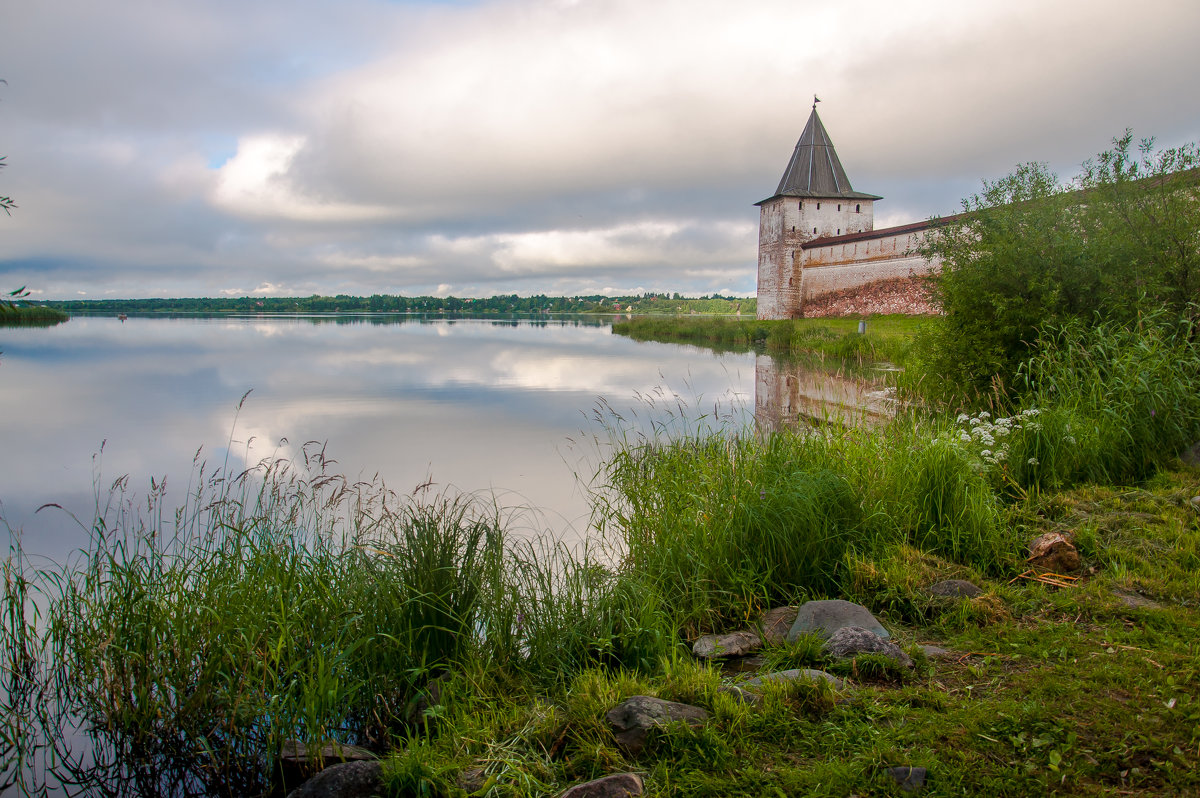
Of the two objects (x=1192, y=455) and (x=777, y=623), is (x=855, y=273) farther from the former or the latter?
(x=777, y=623)

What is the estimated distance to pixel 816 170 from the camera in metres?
33.3

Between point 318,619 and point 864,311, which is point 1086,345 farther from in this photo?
point 864,311

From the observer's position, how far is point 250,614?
2.79 meters

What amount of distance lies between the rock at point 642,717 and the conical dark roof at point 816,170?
33206mm

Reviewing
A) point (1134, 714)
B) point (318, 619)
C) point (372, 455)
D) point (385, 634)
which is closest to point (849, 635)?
point (1134, 714)

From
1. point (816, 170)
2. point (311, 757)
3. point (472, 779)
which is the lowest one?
point (311, 757)

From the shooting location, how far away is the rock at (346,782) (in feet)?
6.68

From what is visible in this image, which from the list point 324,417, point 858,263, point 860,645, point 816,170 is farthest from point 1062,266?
point 816,170

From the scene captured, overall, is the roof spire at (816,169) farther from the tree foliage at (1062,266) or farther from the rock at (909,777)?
the rock at (909,777)

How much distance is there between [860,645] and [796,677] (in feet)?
1.16

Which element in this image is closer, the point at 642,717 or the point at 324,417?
the point at 642,717

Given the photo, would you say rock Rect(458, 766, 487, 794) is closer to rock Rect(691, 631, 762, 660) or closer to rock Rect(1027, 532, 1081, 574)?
rock Rect(691, 631, 762, 660)

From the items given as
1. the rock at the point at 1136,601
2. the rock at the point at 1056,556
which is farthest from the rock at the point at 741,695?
the rock at the point at 1056,556

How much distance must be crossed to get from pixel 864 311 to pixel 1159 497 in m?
25.1
